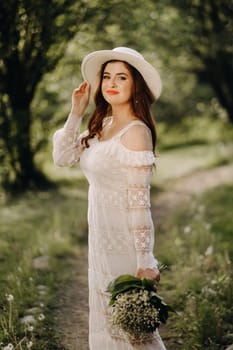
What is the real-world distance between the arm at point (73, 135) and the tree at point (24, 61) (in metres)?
3.18

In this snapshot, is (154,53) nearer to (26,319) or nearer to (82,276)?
(82,276)

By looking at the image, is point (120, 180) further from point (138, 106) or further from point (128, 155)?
point (138, 106)

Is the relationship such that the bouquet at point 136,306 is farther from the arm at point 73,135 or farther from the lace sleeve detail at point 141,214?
the arm at point 73,135

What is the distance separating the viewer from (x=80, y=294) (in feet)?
19.7

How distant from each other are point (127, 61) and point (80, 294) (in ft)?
10.1

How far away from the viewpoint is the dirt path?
16.2 ft

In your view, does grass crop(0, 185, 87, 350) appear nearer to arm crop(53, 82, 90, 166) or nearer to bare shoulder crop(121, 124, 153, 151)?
arm crop(53, 82, 90, 166)

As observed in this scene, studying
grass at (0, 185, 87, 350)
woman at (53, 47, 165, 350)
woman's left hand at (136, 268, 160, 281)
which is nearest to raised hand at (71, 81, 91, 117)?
woman at (53, 47, 165, 350)

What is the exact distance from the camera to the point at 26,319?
501 cm

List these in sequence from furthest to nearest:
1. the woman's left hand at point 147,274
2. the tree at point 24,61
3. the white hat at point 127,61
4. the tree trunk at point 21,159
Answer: the tree trunk at point 21,159 → the tree at point 24,61 → the white hat at point 127,61 → the woman's left hand at point 147,274

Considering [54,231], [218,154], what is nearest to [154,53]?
[218,154]

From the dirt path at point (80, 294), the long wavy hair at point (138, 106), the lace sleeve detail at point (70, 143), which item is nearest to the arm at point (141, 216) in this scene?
the long wavy hair at point (138, 106)

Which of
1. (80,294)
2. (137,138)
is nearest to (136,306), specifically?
(137,138)

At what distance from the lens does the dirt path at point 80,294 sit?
4938mm
